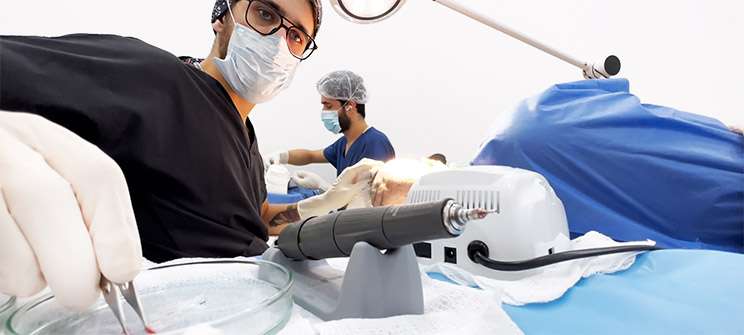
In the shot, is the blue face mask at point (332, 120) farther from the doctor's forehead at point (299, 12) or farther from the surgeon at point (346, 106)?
the doctor's forehead at point (299, 12)

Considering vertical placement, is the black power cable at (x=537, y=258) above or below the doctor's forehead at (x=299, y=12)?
below

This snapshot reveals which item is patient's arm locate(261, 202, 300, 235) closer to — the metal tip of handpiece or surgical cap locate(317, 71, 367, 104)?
the metal tip of handpiece

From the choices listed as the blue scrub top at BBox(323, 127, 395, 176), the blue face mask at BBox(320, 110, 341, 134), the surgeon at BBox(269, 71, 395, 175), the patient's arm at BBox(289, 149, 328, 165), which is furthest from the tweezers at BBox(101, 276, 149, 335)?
the patient's arm at BBox(289, 149, 328, 165)

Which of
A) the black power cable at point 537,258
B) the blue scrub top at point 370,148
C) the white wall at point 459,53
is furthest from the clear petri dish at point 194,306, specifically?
the blue scrub top at point 370,148

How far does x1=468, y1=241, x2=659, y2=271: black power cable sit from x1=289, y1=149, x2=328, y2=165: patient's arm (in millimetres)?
2210

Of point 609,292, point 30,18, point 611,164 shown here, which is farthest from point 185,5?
point 609,292

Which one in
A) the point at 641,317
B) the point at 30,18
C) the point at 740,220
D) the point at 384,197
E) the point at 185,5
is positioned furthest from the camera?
the point at 185,5

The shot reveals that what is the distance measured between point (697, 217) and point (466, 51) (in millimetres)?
1791

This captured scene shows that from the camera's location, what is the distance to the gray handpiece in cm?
32

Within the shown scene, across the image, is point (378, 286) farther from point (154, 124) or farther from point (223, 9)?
point (223, 9)

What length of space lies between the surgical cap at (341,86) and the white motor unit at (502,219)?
182 centimetres

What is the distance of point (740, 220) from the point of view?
0.79 metres

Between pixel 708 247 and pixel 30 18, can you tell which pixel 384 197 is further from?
pixel 30 18

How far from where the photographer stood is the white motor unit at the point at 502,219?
566 millimetres
